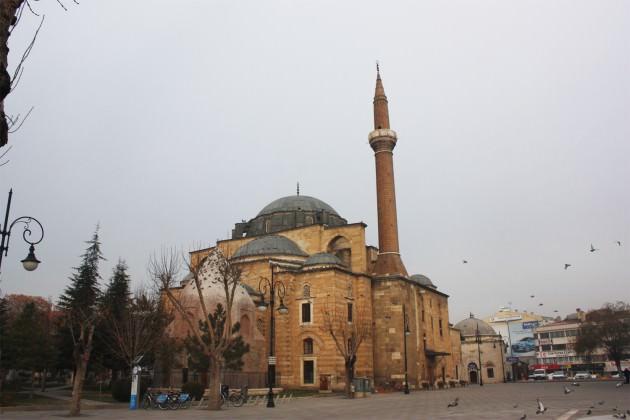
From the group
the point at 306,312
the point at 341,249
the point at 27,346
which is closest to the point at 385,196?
the point at 341,249

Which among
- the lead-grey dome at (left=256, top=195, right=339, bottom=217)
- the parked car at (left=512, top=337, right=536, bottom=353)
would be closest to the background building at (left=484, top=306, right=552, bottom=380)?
the parked car at (left=512, top=337, right=536, bottom=353)

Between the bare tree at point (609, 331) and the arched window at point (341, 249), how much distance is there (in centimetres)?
2567

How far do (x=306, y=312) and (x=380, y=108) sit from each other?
49.6 ft

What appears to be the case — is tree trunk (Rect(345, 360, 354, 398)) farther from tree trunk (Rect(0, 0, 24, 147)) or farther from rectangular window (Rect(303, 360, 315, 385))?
tree trunk (Rect(0, 0, 24, 147))

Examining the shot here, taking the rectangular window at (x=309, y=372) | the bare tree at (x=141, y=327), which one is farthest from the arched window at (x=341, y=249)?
the bare tree at (x=141, y=327)

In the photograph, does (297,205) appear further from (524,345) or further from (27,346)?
(524,345)

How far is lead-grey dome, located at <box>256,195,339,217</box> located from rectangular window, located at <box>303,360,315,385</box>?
14.7 meters

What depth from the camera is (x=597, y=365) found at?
64812mm

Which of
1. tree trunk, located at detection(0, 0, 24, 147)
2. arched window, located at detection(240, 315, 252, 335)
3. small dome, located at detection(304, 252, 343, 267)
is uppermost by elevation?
small dome, located at detection(304, 252, 343, 267)

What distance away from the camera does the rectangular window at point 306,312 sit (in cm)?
3084

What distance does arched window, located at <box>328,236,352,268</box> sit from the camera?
37.2 meters

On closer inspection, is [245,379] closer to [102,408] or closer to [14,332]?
[102,408]

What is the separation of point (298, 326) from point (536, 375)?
40.7 m

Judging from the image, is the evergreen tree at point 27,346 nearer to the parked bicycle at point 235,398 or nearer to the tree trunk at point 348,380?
the parked bicycle at point 235,398
